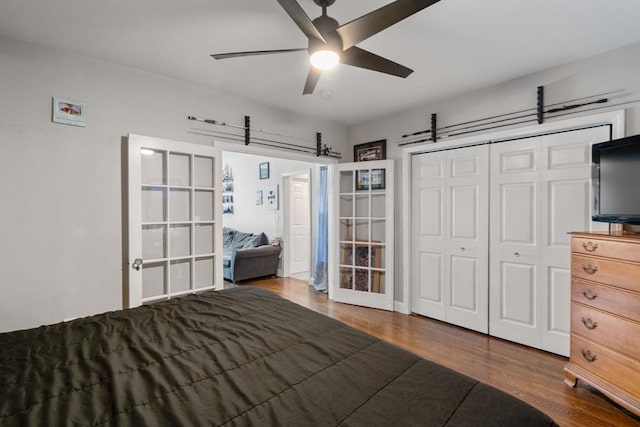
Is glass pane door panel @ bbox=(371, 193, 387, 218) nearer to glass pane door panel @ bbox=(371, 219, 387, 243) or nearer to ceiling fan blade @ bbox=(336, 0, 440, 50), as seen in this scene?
glass pane door panel @ bbox=(371, 219, 387, 243)

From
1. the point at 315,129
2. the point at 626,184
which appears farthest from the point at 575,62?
the point at 315,129

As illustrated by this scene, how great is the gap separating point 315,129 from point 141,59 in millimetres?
2101

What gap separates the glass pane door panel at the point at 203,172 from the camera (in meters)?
2.87

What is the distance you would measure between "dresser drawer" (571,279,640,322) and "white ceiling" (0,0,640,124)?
5.72ft

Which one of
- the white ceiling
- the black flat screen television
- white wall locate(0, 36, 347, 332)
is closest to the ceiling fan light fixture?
the white ceiling

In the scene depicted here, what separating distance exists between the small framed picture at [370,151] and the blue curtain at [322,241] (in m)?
0.77

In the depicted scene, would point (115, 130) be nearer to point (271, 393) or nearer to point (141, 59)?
point (141, 59)

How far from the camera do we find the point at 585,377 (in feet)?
6.72

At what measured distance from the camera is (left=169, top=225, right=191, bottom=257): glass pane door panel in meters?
2.74

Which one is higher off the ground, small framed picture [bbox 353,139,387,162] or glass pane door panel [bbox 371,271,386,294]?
small framed picture [bbox 353,139,387,162]

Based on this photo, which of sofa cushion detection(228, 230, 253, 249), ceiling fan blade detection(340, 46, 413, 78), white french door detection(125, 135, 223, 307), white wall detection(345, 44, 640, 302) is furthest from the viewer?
sofa cushion detection(228, 230, 253, 249)

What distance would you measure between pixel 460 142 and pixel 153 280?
10.9ft

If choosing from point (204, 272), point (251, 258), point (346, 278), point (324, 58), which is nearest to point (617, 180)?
point (324, 58)

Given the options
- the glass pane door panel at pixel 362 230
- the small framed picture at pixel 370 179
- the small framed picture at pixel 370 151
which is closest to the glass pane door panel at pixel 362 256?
the glass pane door panel at pixel 362 230
